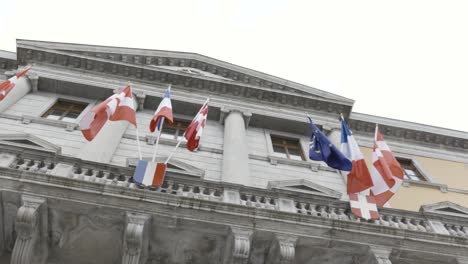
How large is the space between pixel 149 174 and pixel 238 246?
112 inches

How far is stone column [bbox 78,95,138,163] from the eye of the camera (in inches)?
498

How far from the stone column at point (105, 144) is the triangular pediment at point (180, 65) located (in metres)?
5.04

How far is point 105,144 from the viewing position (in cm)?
1357

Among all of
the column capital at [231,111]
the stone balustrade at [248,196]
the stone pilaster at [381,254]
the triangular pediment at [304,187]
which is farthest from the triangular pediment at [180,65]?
the stone pilaster at [381,254]

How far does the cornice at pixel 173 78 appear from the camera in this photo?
62.1 feet

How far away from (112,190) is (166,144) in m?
6.81

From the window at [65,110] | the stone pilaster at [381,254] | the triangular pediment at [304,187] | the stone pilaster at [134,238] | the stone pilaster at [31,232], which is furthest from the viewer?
the window at [65,110]

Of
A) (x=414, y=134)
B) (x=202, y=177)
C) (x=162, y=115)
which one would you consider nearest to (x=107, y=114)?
(x=162, y=115)

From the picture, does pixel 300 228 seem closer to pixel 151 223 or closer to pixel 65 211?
pixel 151 223

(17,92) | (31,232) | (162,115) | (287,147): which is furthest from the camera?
(287,147)

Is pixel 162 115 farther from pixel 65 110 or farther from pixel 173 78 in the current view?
pixel 173 78

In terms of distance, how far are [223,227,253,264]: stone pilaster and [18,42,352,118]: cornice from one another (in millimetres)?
11704

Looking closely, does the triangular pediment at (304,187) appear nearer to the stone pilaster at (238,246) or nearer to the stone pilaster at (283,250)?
the stone pilaster at (283,250)

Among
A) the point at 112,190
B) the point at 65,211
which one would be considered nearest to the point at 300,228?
the point at 112,190
